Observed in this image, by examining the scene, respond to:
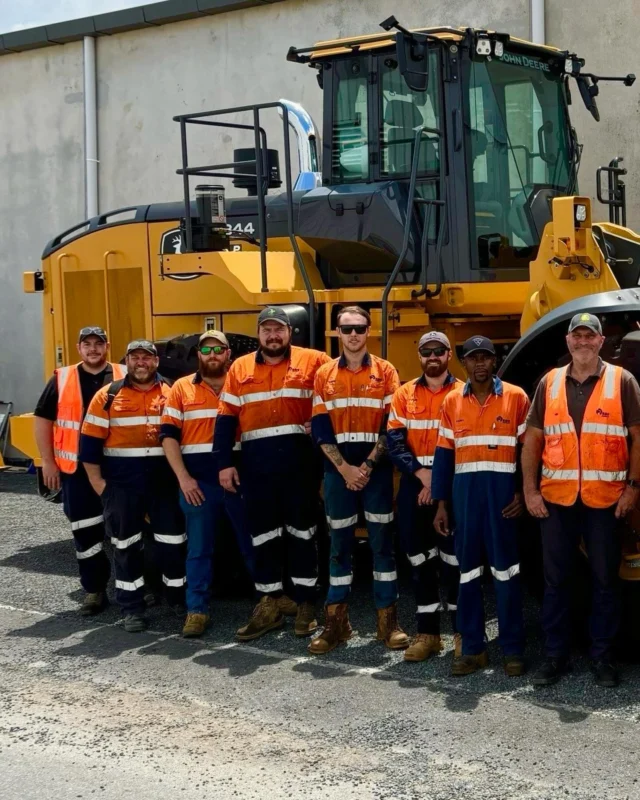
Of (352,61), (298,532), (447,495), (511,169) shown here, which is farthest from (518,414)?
(352,61)

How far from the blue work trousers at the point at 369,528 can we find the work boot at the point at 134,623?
1.16 m

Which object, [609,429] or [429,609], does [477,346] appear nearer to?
[609,429]

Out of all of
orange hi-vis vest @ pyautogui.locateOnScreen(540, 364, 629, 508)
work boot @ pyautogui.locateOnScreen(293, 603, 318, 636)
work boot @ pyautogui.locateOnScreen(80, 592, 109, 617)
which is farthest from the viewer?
work boot @ pyautogui.locateOnScreen(80, 592, 109, 617)

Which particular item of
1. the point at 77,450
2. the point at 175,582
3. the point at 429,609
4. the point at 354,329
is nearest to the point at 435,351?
the point at 354,329

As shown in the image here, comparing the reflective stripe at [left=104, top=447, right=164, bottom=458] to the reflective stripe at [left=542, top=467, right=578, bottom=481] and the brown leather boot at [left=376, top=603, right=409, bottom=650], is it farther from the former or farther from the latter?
the reflective stripe at [left=542, top=467, right=578, bottom=481]

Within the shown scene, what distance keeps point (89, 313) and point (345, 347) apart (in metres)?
3.93

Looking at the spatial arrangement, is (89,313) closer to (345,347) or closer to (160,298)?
(160,298)

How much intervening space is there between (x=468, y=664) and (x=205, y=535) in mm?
1854

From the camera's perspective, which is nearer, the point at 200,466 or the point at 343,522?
the point at 343,522

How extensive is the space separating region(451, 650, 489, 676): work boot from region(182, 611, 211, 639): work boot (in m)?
1.55

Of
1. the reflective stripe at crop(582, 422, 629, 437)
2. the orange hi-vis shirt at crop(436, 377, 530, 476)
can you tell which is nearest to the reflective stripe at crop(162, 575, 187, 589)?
the orange hi-vis shirt at crop(436, 377, 530, 476)

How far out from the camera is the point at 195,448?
22.8 ft

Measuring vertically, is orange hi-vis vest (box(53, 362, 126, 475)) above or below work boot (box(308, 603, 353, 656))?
above

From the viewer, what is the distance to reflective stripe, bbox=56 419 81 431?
7.45 m
